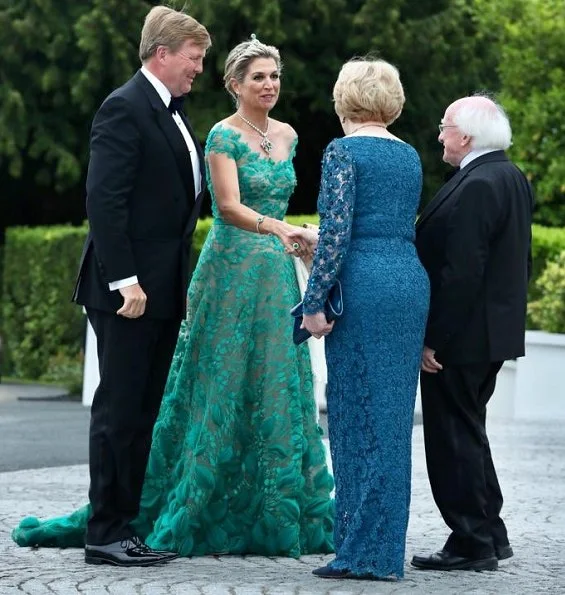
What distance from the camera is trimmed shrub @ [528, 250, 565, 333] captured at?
17.8m

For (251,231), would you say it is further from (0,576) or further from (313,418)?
(0,576)

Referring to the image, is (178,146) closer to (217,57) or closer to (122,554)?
(122,554)

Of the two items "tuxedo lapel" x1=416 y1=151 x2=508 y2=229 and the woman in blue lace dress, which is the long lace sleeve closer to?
the woman in blue lace dress

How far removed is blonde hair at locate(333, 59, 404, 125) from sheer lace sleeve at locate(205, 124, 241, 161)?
869 mm

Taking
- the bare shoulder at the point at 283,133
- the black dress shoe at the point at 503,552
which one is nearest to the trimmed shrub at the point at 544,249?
the bare shoulder at the point at 283,133

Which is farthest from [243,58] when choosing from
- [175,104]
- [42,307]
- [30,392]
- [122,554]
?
[42,307]

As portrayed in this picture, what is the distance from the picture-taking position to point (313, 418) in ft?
24.6

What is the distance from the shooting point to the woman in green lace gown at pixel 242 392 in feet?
23.7

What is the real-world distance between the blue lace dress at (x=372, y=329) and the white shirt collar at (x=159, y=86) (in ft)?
2.60

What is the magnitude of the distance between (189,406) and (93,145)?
1344 mm

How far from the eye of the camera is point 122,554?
676 centimetres

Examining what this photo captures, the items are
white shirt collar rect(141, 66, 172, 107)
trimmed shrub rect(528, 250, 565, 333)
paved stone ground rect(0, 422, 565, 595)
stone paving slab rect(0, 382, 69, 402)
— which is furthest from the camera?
stone paving slab rect(0, 382, 69, 402)

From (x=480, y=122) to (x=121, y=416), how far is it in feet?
6.02

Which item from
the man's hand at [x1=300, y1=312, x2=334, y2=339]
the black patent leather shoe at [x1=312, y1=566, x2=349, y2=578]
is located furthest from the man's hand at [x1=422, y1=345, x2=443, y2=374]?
A: the black patent leather shoe at [x1=312, y1=566, x2=349, y2=578]
